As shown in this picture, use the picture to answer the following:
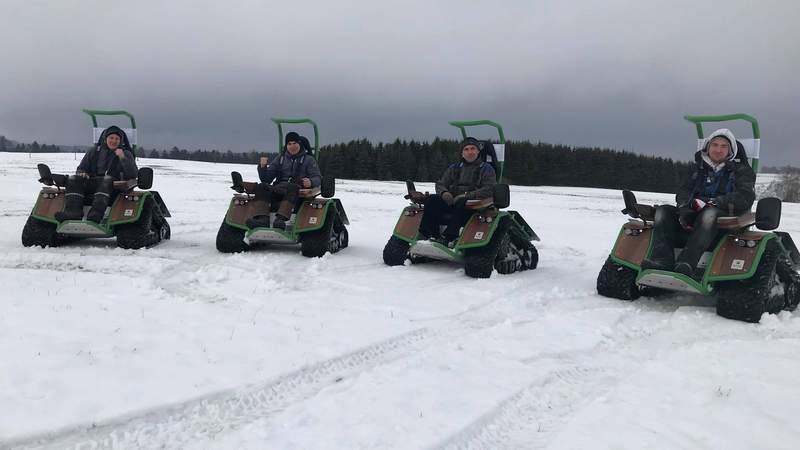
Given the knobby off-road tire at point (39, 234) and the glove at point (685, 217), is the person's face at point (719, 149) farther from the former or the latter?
the knobby off-road tire at point (39, 234)

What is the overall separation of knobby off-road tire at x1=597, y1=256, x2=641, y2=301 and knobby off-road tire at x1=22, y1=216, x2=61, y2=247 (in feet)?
24.1

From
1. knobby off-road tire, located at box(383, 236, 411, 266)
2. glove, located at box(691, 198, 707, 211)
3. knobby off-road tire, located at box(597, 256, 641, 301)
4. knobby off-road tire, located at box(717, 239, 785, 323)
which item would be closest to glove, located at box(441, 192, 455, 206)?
knobby off-road tire, located at box(383, 236, 411, 266)

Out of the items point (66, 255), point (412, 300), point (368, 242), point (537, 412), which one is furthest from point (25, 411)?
point (368, 242)

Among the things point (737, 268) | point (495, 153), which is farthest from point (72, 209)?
point (737, 268)

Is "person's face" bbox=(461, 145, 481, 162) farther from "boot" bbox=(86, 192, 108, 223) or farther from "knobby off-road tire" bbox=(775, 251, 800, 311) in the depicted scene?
"boot" bbox=(86, 192, 108, 223)

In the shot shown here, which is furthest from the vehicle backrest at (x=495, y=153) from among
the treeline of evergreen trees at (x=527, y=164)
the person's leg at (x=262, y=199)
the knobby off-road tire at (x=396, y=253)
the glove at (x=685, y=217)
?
the treeline of evergreen trees at (x=527, y=164)

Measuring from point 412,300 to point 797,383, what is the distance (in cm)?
317

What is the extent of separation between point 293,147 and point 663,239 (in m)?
5.57

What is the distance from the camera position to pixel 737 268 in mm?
5426

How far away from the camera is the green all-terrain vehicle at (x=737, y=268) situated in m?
5.33

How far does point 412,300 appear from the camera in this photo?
5738 millimetres

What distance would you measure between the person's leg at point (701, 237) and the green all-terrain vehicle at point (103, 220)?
6966 mm

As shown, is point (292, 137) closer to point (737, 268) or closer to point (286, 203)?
point (286, 203)

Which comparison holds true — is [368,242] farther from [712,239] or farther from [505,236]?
[712,239]
